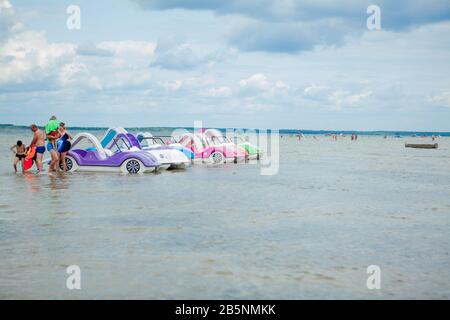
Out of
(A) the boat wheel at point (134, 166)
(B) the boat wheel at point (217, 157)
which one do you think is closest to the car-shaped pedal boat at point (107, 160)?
(A) the boat wheel at point (134, 166)

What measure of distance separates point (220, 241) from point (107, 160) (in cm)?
1386

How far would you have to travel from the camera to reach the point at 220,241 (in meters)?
9.43

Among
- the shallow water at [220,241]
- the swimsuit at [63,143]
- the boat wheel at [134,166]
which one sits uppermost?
the swimsuit at [63,143]

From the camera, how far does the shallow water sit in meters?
6.77

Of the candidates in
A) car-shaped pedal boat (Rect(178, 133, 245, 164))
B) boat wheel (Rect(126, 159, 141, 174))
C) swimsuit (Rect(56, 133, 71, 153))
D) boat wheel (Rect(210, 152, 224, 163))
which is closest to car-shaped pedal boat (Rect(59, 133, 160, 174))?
boat wheel (Rect(126, 159, 141, 174))

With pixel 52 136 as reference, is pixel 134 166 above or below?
below

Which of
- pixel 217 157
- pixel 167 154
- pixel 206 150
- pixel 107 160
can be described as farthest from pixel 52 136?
pixel 217 157

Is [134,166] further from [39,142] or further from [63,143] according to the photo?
[39,142]

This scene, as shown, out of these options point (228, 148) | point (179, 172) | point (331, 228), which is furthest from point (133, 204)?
point (228, 148)

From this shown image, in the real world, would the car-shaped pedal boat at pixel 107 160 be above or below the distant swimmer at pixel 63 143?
below

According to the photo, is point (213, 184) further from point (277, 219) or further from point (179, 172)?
point (277, 219)

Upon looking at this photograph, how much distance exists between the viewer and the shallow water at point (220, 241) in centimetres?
677

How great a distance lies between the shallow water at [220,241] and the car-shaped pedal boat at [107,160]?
431cm

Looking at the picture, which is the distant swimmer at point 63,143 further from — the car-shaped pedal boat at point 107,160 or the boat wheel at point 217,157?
the boat wheel at point 217,157
